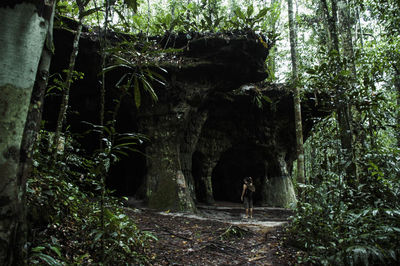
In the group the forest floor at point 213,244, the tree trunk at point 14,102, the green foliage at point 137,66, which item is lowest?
the forest floor at point 213,244

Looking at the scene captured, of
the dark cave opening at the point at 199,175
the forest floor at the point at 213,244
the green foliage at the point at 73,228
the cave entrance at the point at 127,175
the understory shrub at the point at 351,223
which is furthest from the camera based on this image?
the dark cave opening at the point at 199,175

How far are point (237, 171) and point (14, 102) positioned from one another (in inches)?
572

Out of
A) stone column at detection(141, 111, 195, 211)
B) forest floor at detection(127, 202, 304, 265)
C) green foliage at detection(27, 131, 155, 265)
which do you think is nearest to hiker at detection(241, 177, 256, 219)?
stone column at detection(141, 111, 195, 211)

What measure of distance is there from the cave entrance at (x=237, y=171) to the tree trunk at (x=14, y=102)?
43.4ft

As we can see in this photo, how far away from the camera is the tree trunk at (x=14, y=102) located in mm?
1723

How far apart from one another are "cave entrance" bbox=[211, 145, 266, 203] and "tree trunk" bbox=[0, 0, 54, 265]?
1323cm

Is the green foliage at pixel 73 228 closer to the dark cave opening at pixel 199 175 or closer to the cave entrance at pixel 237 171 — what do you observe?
the dark cave opening at pixel 199 175

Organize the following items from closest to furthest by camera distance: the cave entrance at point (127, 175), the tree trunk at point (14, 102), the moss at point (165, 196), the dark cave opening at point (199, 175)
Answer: the tree trunk at point (14, 102) < the moss at point (165, 196) < the cave entrance at point (127, 175) < the dark cave opening at point (199, 175)

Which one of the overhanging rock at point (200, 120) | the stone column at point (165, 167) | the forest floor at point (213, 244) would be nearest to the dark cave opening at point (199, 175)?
the overhanging rock at point (200, 120)

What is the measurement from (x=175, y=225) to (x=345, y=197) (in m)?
3.72

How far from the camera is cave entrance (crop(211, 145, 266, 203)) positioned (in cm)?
1450

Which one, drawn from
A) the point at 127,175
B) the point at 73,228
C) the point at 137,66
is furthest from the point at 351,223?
the point at 127,175

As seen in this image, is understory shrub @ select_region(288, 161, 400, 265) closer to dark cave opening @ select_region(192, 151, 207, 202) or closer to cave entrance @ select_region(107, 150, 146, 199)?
dark cave opening @ select_region(192, 151, 207, 202)

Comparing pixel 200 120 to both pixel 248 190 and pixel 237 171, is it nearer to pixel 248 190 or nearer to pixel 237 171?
pixel 248 190
